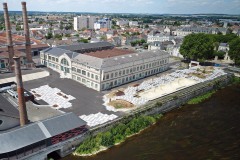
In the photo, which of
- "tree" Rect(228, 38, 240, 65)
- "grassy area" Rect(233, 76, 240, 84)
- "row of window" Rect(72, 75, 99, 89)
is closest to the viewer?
"row of window" Rect(72, 75, 99, 89)

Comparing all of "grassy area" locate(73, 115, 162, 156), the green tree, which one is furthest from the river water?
the green tree

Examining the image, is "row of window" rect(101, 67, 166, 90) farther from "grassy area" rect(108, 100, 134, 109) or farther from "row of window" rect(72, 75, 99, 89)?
"grassy area" rect(108, 100, 134, 109)

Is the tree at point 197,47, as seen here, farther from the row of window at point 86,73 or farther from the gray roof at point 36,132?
the gray roof at point 36,132

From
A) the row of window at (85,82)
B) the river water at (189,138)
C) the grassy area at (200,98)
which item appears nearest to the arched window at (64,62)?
the row of window at (85,82)

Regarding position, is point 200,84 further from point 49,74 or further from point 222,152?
point 49,74

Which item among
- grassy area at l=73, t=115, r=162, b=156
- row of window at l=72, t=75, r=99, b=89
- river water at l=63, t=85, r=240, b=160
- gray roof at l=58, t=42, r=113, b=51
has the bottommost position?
river water at l=63, t=85, r=240, b=160
